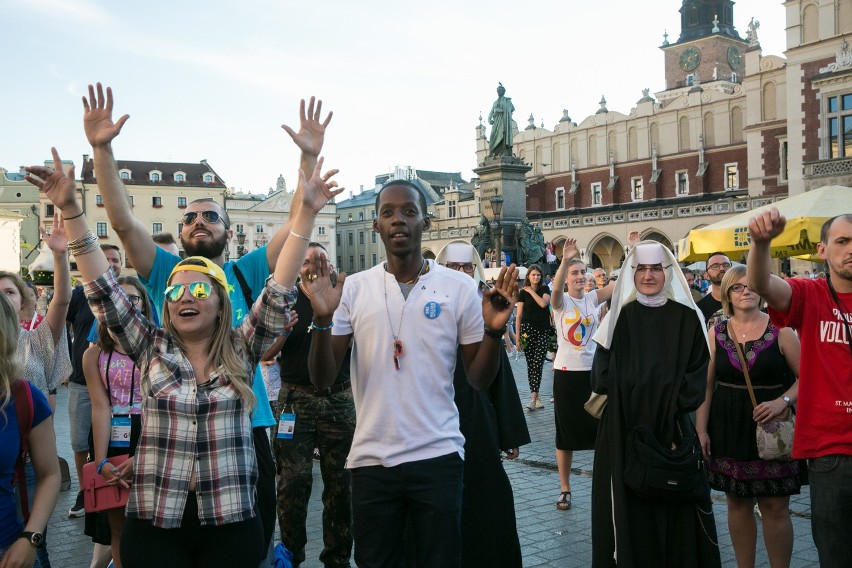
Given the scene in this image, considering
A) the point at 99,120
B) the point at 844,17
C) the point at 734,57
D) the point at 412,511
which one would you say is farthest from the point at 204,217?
the point at 734,57

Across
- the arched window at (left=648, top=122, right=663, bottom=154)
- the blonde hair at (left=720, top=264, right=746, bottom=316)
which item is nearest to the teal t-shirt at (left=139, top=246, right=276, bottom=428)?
the blonde hair at (left=720, top=264, right=746, bottom=316)

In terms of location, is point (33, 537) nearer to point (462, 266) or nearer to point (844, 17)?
point (462, 266)

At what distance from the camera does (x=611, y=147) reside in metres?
64.5

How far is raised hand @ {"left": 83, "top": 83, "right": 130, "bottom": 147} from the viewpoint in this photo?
3.62 m

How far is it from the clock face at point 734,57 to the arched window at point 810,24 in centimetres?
4135

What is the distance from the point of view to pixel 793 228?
10.1m

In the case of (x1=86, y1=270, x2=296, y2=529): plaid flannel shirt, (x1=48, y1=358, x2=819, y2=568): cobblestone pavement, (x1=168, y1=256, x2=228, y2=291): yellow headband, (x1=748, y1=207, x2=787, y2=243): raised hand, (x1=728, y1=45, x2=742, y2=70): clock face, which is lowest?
(x1=48, y1=358, x2=819, y2=568): cobblestone pavement

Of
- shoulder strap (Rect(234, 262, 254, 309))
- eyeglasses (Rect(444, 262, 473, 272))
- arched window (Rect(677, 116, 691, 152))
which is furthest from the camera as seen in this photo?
arched window (Rect(677, 116, 691, 152))

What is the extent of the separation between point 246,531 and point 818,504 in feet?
8.59

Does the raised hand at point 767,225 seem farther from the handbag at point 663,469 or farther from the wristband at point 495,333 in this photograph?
the handbag at point 663,469

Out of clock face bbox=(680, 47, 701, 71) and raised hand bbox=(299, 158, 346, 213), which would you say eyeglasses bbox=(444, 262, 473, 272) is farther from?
clock face bbox=(680, 47, 701, 71)

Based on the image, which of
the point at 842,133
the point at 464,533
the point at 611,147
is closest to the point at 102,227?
the point at 611,147

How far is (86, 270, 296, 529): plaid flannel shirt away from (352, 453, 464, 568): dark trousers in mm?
520

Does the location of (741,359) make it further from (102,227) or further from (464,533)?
(102,227)
